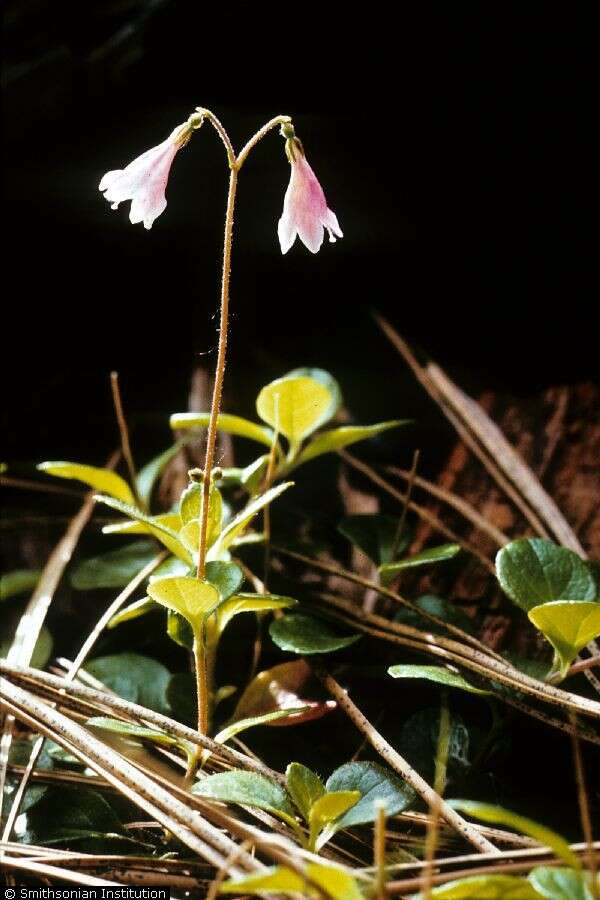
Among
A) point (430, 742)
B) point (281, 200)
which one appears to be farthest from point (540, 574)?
point (281, 200)

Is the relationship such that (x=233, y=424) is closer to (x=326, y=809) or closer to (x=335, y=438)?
(x=335, y=438)

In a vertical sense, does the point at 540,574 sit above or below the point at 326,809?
above

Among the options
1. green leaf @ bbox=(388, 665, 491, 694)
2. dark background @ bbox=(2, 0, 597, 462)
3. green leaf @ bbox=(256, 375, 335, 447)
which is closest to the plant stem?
green leaf @ bbox=(388, 665, 491, 694)

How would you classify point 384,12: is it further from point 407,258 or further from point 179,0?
point 407,258

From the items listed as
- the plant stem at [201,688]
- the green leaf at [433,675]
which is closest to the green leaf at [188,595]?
the plant stem at [201,688]

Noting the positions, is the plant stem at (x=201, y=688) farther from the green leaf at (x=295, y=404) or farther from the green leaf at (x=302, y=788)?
the green leaf at (x=295, y=404)

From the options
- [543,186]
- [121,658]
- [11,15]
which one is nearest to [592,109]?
[543,186]

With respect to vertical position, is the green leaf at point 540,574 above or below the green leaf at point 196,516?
below
